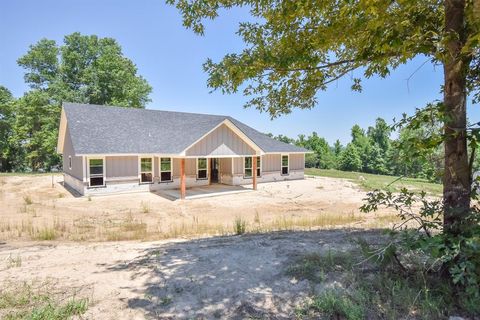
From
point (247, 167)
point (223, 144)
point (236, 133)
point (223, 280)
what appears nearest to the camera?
point (223, 280)

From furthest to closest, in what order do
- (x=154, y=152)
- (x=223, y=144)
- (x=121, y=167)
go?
(x=223, y=144) → (x=154, y=152) → (x=121, y=167)

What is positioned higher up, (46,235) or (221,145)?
(221,145)

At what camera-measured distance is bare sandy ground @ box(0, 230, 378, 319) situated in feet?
11.2

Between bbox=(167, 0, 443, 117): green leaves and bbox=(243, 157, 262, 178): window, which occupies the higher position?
bbox=(167, 0, 443, 117): green leaves

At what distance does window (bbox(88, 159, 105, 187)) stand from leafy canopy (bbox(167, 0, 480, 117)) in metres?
14.6

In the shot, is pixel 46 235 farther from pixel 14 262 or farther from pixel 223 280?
pixel 223 280

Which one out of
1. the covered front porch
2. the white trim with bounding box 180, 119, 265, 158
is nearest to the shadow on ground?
the white trim with bounding box 180, 119, 265, 158

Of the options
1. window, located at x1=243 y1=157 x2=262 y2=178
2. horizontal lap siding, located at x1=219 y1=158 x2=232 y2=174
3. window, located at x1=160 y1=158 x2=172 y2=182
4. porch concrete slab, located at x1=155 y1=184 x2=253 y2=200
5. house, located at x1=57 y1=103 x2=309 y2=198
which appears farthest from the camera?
window, located at x1=243 y1=157 x2=262 y2=178

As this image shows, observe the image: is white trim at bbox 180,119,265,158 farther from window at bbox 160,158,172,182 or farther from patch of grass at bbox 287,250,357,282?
patch of grass at bbox 287,250,357,282

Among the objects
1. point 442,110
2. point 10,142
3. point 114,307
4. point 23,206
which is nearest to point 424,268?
point 442,110

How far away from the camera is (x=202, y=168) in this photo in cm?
2156

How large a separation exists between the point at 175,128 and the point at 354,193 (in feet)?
44.5

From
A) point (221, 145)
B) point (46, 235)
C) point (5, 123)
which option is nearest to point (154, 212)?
point (46, 235)

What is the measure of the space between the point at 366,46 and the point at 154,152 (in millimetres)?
16482
